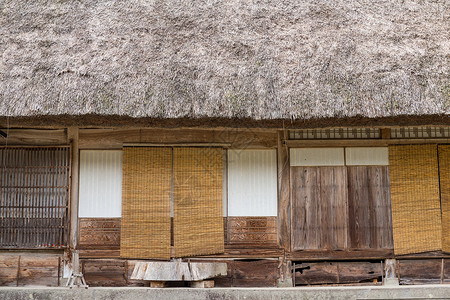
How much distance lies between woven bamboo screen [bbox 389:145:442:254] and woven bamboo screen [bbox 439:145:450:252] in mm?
67

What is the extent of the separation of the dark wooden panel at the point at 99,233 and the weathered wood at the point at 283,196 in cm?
228

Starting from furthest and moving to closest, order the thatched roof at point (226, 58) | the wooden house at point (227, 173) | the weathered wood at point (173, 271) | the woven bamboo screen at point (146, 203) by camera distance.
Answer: the woven bamboo screen at point (146, 203), the wooden house at point (227, 173), the weathered wood at point (173, 271), the thatched roof at point (226, 58)

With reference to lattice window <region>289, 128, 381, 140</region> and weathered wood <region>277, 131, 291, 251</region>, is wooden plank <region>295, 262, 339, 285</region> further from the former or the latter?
lattice window <region>289, 128, 381, 140</region>

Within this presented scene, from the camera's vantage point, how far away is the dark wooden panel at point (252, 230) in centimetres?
607

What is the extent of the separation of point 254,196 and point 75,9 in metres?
3.80

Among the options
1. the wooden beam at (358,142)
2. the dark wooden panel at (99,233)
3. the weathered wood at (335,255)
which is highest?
the wooden beam at (358,142)

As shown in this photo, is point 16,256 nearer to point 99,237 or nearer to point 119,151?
point 99,237

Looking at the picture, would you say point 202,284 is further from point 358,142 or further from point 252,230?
point 358,142

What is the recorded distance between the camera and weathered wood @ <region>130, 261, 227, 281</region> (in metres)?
5.61

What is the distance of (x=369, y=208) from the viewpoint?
20.0 feet

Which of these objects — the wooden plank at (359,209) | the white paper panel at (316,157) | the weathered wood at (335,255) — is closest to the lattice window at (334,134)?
the white paper panel at (316,157)

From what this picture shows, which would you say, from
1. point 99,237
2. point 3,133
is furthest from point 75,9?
point 99,237

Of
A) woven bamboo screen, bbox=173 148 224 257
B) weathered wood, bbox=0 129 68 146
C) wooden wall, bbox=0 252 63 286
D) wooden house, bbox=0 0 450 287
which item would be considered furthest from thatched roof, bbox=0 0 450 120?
wooden wall, bbox=0 252 63 286

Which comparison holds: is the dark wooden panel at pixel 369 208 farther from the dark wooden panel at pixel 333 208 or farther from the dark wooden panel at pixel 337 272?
the dark wooden panel at pixel 337 272
